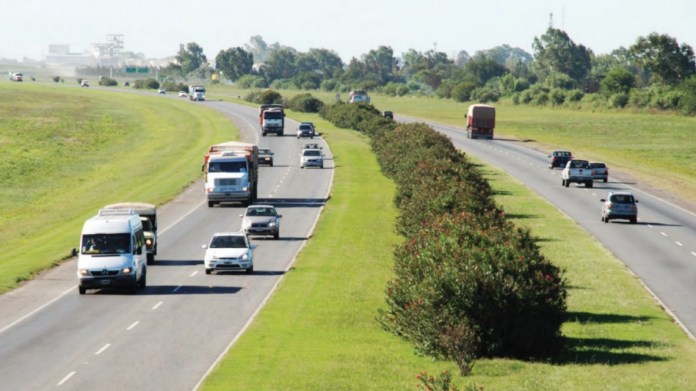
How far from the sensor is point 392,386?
1098 inches

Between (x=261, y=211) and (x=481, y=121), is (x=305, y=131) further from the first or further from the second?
(x=261, y=211)

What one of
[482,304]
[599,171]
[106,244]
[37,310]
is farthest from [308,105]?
[482,304]

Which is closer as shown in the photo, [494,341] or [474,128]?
[494,341]

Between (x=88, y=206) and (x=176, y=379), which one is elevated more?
(x=176, y=379)

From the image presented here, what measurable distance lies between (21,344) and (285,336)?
24.2ft

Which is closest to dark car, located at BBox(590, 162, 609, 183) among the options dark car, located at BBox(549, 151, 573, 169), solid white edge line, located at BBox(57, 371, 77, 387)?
dark car, located at BBox(549, 151, 573, 169)

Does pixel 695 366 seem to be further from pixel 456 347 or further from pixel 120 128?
pixel 120 128

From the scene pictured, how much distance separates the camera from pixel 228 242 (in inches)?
2009

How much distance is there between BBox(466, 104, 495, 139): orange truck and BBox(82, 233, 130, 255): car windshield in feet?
346

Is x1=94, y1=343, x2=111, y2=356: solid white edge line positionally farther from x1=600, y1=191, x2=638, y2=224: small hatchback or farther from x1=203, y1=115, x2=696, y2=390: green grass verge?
x1=600, y1=191, x2=638, y2=224: small hatchback

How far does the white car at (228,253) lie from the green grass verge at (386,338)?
199cm

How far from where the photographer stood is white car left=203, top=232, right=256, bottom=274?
50.7 meters

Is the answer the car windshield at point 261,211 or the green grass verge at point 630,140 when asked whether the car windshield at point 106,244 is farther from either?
the green grass verge at point 630,140

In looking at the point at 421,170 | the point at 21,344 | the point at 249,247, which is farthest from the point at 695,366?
the point at 421,170
